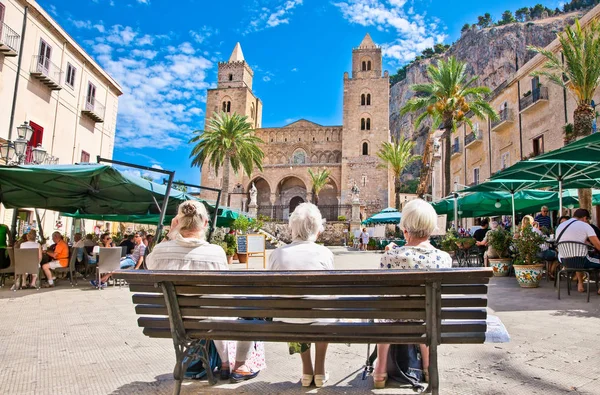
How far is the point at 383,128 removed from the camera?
44719 millimetres

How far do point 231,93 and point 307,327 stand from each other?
4871cm

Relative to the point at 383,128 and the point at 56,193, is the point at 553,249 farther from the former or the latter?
the point at 383,128

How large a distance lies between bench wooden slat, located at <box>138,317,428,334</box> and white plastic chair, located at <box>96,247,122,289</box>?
20.2 feet

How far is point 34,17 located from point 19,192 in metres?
12.4

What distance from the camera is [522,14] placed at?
230ft

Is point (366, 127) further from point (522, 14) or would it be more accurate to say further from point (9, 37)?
point (522, 14)

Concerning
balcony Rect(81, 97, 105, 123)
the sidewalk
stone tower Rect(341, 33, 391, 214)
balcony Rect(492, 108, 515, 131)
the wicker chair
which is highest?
stone tower Rect(341, 33, 391, 214)

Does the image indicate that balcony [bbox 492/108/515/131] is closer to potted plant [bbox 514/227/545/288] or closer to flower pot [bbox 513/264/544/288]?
potted plant [bbox 514/227/545/288]

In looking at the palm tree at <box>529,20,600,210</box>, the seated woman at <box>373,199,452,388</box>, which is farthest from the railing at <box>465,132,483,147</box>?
the seated woman at <box>373,199,452,388</box>

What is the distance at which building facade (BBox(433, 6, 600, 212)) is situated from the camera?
18.1 metres

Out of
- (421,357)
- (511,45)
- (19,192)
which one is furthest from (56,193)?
(511,45)

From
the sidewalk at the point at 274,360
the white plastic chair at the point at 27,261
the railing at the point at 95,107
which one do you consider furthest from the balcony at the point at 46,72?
the sidewalk at the point at 274,360

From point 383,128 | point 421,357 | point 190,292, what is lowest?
point 421,357

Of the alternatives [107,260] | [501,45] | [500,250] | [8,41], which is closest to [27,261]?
[107,260]
